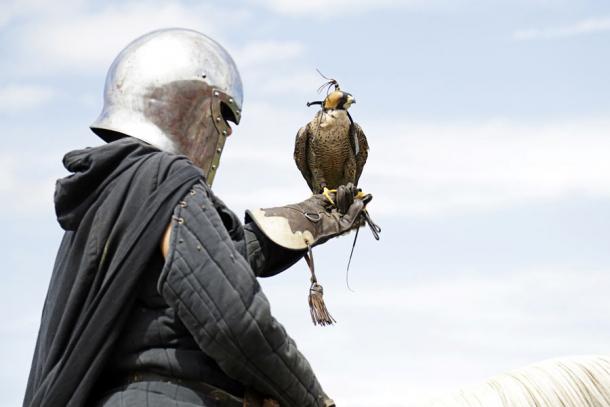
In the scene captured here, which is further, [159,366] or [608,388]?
[608,388]

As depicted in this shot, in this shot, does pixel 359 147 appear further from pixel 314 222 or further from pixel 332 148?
pixel 314 222

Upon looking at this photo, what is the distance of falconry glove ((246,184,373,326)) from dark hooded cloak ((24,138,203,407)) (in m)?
0.49

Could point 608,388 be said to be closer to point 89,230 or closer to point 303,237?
point 303,237

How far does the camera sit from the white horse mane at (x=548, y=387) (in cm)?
422

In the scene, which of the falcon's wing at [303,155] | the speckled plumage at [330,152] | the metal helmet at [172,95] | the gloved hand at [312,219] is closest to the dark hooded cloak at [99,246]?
the metal helmet at [172,95]

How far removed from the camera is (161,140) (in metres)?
3.90

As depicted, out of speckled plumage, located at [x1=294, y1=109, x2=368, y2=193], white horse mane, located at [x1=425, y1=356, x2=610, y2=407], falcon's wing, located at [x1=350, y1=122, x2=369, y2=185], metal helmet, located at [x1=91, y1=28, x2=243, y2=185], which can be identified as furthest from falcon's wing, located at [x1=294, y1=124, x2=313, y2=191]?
white horse mane, located at [x1=425, y1=356, x2=610, y2=407]

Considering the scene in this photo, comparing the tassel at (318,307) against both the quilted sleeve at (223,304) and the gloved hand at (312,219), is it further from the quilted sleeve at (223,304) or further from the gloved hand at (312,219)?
the quilted sleeve at (223,304)

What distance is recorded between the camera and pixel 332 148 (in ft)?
17.1

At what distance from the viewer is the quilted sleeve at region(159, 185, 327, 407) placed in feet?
11.5

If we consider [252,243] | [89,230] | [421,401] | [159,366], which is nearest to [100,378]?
[159,366]

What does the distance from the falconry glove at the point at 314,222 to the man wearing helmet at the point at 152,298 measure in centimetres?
27

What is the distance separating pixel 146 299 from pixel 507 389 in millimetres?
1367

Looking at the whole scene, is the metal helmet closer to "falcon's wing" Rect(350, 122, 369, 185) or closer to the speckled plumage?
the speckled plumage
